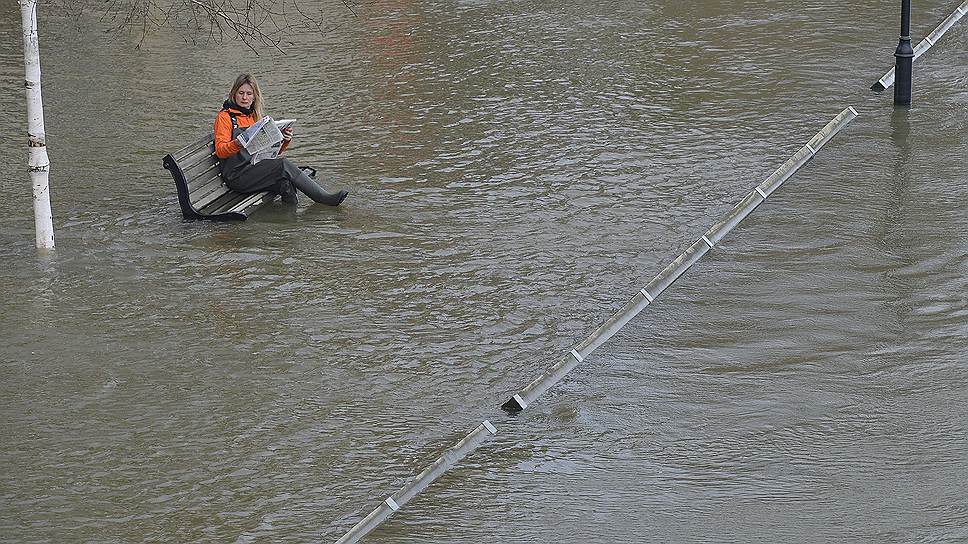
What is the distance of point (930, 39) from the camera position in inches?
607

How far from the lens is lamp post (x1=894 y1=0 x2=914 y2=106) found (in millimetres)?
12516

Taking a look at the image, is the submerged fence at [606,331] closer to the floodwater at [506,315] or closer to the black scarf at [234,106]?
the floodwater at [506,315]

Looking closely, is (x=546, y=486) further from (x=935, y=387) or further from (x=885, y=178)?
(x=885, y=178)

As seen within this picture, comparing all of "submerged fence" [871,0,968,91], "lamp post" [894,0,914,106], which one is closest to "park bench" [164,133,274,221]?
"lamp post" [894,0,914,106]

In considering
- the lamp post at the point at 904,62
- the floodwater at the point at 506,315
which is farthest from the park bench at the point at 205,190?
the lamp post at the point at 904,62

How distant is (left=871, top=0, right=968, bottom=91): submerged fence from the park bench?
6.65 m

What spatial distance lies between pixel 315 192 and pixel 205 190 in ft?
3.05

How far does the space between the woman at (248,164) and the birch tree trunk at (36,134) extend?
62.5 inches

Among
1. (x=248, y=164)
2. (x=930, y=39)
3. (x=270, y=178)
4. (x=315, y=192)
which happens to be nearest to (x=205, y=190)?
(x=248, y=164)

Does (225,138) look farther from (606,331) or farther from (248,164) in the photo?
(606,331)

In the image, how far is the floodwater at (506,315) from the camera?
6441 mm

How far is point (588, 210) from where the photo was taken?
10.5m

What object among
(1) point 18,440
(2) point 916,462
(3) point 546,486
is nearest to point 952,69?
(2) point 916,462

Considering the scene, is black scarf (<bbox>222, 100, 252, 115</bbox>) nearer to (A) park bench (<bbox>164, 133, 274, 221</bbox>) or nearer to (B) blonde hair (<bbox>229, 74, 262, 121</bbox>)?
(B) blonde hair (<bbox>229, 74, 262, 121</bbox>)
